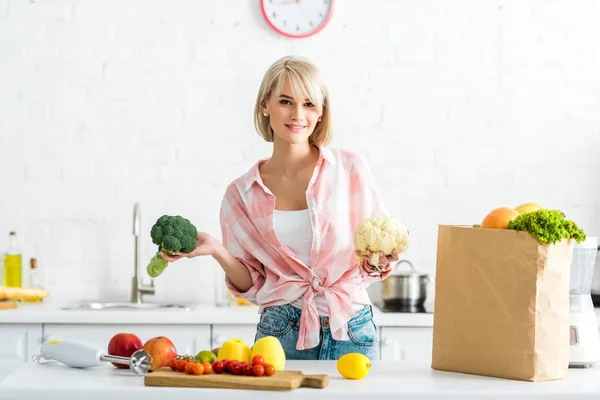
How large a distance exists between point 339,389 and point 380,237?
1.26 feet

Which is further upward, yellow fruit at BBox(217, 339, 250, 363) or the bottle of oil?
yellow fruit at BBox(217, 339, 250, 363)

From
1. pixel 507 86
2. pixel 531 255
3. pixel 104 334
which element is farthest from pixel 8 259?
pixel 531 255

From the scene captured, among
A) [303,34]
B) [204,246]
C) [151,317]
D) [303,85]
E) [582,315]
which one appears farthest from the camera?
[303,34]

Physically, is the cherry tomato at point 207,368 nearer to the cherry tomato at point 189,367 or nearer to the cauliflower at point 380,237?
the cherry tomato at point 189,367

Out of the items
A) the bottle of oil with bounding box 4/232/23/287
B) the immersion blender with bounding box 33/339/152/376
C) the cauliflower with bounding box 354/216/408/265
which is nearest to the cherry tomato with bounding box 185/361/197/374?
the immersion blender with bounding box 33/339/152/376

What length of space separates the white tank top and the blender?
0.58 m

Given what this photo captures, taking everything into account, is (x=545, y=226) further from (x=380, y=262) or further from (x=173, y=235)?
(x=173, y=235)

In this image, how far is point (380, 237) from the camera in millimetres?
1761

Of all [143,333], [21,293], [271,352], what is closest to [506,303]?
[271,352]

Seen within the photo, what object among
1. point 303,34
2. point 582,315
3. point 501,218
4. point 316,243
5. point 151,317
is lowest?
point 151,317

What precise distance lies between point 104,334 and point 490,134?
1894 mm

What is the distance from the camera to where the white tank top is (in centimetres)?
212

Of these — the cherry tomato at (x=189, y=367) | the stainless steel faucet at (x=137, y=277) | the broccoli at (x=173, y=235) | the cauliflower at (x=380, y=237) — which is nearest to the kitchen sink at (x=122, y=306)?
the stainless steel faucet at (x=137, y=277)

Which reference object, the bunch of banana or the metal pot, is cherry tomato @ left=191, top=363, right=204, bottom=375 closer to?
the metal pot
